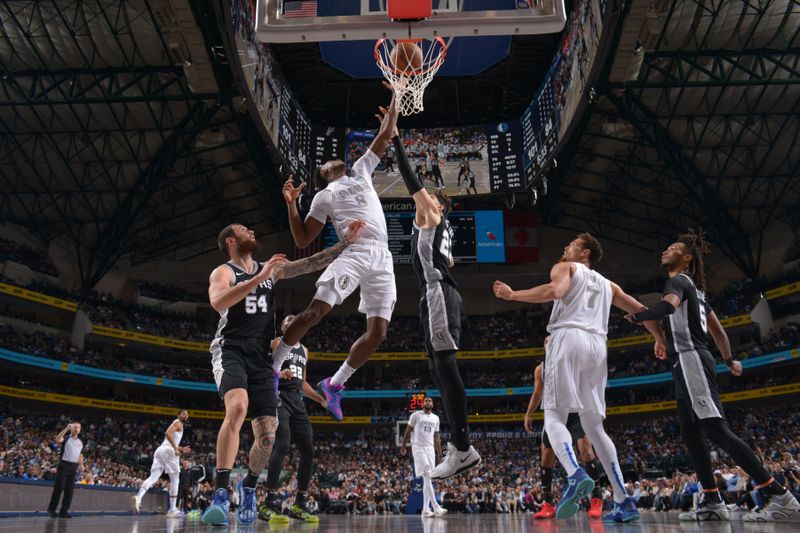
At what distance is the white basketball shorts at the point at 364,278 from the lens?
5.56m

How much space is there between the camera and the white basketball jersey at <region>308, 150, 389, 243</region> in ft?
19.5

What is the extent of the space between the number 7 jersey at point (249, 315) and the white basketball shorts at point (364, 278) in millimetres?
435

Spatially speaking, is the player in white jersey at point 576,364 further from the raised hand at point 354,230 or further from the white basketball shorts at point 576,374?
the raised hand at point 354,230

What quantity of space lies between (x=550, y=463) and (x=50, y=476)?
16.5 metres

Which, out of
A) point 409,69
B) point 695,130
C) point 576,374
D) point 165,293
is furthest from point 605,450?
point 165,293

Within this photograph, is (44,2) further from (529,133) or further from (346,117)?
(529,133)

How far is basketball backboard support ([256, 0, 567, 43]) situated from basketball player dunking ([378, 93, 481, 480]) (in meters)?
2.05

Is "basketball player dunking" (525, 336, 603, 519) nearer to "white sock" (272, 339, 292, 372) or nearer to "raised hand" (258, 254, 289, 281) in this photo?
"white sock" (272, 339, 292, 372)

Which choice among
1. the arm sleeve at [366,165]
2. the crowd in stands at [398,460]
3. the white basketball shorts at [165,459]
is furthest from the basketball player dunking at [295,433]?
the crowd in stands at [398,460]

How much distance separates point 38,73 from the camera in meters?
21.5

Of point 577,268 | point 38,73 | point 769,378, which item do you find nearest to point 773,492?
point 577,268

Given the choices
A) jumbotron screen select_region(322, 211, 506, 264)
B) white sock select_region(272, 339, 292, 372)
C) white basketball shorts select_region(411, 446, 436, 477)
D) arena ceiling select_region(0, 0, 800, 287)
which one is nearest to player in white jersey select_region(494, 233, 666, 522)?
white sock select_region(272, 339, 292, 372)

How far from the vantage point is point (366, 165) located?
6.23 m

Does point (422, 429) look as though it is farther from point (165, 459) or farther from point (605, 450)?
point (605, 450)
